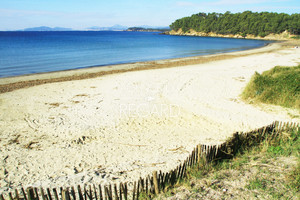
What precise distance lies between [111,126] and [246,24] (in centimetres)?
11242

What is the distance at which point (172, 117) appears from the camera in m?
8.95

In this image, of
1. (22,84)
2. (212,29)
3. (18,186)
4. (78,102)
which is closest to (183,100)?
(78,102)

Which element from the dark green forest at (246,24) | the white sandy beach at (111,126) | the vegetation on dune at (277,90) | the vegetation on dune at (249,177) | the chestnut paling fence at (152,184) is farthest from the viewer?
the dark green forest at (246,24)

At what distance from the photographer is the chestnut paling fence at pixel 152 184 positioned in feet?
12.0

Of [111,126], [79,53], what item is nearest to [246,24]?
[79,53]

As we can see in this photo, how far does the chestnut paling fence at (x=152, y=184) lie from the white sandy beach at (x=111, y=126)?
17.1 inches

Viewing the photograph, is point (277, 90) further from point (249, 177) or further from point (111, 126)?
point (111, 126)

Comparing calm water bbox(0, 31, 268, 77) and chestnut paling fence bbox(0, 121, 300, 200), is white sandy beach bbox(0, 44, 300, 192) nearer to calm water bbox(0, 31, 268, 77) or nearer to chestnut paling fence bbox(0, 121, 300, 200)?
chestnut paling fence bbox(0, 121, 300, 200)

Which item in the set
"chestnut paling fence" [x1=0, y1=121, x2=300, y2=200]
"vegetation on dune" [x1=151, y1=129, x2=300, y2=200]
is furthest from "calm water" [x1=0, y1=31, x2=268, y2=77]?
"vegetation on dune" [x1=151, y1=129, x2=300, y2=200]

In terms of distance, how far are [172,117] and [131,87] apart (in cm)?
525

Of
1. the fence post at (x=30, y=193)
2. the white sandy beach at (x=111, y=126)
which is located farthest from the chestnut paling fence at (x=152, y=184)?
the white sandy beach at (x=111, y=126)

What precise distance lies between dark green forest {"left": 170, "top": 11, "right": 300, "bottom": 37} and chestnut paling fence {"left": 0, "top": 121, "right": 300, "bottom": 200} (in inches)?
3760

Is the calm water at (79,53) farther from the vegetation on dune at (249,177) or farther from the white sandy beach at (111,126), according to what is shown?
the vegetation on dune at (249,177)

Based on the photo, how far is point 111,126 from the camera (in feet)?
26.8
